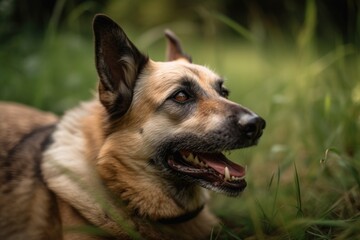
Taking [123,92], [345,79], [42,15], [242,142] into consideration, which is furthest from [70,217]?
[42,15]

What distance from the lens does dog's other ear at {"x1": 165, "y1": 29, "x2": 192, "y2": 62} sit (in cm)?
405

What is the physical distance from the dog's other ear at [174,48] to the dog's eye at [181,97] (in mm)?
924

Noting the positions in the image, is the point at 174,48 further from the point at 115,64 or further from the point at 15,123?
the point at 15,123

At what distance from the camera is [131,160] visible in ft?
10.2

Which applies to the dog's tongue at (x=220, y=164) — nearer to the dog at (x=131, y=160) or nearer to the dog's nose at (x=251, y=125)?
the dog at (x=131, y=160)

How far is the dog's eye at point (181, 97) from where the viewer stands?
3.16 metres

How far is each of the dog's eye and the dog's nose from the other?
45 centimetres

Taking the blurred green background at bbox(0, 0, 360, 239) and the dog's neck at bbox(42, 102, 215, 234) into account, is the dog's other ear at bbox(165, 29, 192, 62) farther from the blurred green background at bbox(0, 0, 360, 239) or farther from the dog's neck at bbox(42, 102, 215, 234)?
the dog's neck at bbox(42, 102, 215, 234)

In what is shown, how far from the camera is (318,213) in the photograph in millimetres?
2947

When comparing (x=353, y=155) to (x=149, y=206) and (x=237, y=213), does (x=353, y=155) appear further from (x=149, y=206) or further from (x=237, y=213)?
(x=149, y=206)

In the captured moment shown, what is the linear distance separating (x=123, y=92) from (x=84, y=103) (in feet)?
1.89

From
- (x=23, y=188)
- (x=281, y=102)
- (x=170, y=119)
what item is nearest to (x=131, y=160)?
(x=170, y=119)

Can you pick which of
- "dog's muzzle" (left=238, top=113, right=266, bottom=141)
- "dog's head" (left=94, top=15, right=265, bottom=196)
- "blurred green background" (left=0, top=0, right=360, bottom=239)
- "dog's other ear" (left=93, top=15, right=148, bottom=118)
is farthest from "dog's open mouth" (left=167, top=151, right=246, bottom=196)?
"dog's other ear" (left=93, top=15, right=148, bottom=118)

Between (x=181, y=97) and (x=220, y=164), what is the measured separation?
0.54 metres
